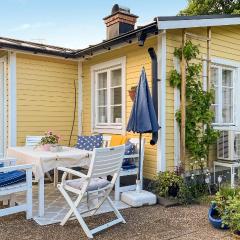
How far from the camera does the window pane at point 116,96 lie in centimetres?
708

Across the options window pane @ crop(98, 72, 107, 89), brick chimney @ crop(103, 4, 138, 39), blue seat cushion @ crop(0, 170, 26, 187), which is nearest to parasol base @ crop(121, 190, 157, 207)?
blue seat cushion @ crop(0, 170, 26, 187)

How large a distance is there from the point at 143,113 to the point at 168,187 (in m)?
1.39

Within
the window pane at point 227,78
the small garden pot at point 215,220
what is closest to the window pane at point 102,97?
the window pane at point 227,78

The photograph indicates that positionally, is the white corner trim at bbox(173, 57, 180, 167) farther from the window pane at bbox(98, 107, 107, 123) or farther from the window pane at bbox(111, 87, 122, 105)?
the window pane at bbox(98, 107, 107, 123)

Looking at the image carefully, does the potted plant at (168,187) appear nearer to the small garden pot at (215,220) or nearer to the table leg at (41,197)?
the small garden pot at (215,220)

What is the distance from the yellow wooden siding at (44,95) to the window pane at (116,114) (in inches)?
53.3

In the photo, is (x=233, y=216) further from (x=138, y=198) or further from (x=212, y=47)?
(x=212, y=47)

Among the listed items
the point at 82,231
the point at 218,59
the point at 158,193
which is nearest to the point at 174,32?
the point at 218,59

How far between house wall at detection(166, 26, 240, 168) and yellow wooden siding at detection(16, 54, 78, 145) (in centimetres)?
311

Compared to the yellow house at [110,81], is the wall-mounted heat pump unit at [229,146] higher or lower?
lower

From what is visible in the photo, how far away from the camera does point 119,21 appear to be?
7688 mm

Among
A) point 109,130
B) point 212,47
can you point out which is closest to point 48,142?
point 109,130

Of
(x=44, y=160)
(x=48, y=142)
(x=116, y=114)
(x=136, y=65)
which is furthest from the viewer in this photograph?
(x=116, y=114)

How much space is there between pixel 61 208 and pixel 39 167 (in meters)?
0.92
